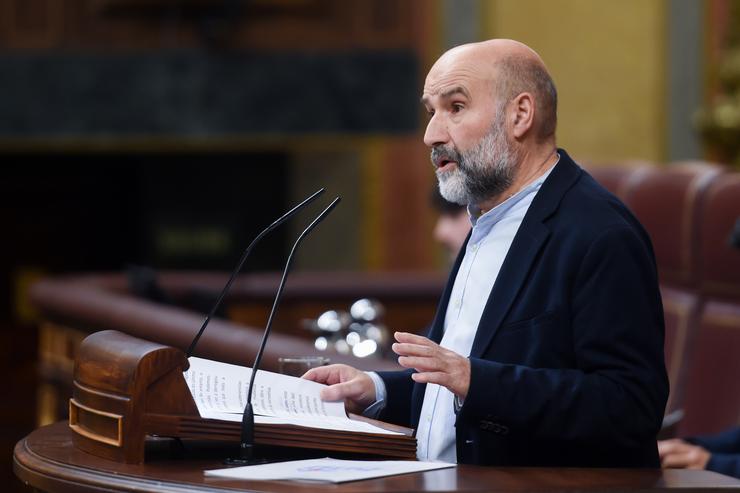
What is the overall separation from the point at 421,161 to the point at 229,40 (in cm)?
152

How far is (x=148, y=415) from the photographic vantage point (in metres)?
1.99

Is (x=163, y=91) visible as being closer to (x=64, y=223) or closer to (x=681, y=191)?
(x=64, y=223)

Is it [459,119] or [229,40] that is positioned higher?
[459,119]

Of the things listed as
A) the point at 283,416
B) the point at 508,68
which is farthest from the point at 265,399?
the point at 508,68

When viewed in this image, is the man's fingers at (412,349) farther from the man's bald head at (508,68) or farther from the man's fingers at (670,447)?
the man's fingers at (670,447)

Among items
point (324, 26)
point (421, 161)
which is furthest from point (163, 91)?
point (421, 161)

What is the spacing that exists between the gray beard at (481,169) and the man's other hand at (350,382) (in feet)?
1.16

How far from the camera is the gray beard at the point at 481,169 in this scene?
2283 mm

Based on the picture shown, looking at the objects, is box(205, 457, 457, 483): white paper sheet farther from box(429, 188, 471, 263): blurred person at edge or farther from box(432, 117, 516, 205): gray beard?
box(429, 188, 471, 263): blurred person at edge

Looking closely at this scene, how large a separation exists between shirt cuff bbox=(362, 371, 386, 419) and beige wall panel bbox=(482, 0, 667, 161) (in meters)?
7.04

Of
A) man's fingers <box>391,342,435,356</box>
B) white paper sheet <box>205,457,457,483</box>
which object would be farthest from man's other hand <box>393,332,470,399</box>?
white paper sheet <box>205,457,457,483</box>

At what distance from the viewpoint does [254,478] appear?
1869 millimetres

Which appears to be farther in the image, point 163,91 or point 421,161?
point 421,161

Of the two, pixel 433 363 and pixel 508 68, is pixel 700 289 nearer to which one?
pixel 508 68
